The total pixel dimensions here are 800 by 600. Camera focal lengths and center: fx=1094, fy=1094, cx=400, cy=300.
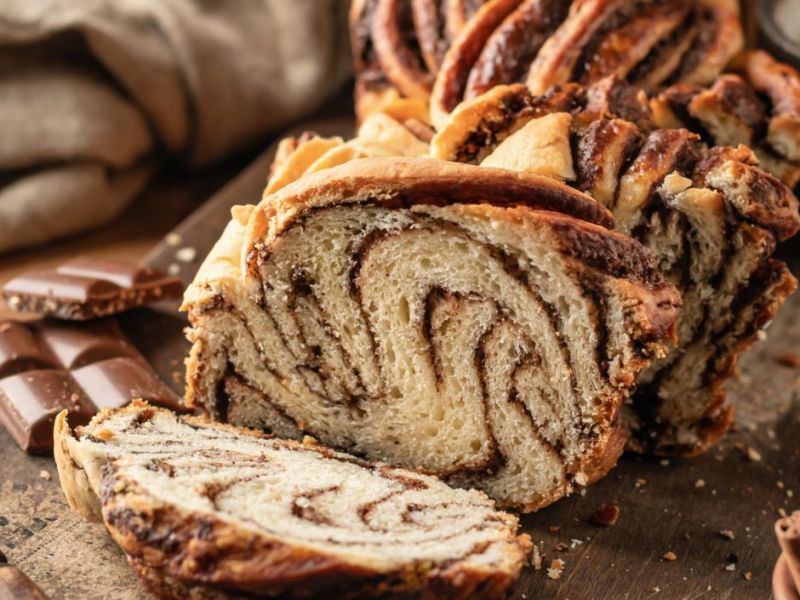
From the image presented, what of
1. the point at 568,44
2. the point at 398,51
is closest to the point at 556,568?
the point at 568,44

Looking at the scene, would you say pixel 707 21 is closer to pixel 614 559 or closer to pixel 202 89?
pixel 614 559

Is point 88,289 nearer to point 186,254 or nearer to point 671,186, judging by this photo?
point 186,254

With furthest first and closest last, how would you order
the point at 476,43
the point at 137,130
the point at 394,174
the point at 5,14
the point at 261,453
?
the point at 137,130
the point at 5,14
the point at 476,43
the point at 261,453
the point at 394,174

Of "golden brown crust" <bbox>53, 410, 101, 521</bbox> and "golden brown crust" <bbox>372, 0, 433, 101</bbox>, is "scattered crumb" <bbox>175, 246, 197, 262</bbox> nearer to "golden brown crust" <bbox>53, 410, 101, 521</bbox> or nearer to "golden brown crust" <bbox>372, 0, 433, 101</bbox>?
"golden brown crust" <bbox>372, 0, 433, 101</bbox>

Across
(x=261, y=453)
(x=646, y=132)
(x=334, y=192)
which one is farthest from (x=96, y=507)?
(x=646, y=132)

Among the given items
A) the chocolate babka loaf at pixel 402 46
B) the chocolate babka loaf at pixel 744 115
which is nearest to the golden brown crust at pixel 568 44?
the chocolate babka loaf at pixel 744 115

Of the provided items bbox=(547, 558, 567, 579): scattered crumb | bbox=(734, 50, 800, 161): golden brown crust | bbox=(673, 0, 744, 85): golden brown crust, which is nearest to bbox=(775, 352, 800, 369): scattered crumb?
bbox=(734, 50, 800, 161): golden brown crust
